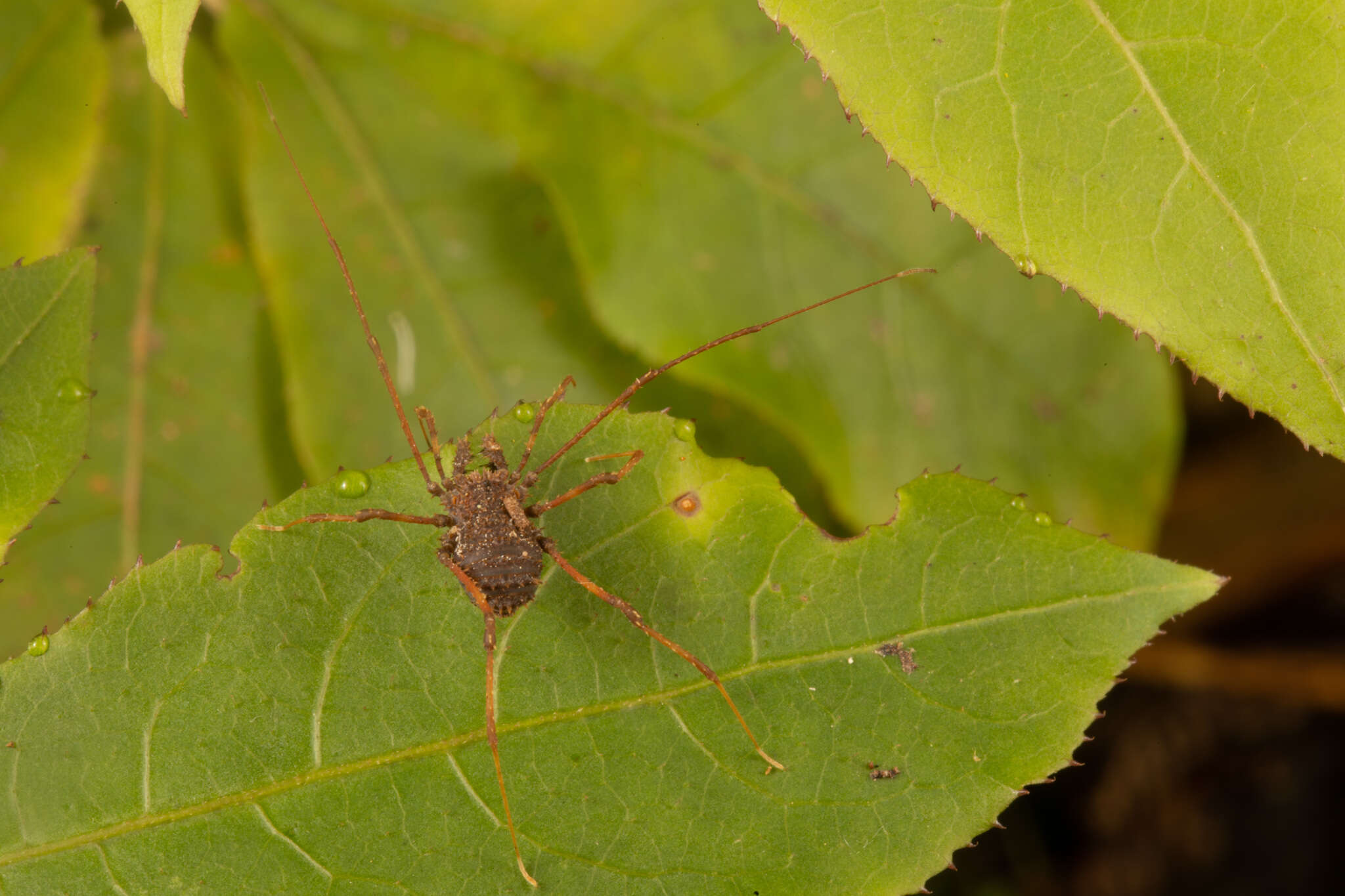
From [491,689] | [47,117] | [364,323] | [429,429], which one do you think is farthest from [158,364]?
[491,689]

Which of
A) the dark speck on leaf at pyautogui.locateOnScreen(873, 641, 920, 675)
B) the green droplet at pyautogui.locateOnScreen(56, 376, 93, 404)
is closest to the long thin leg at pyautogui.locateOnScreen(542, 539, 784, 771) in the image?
the dark speck on leaf at pyautogui.locateOnScreen(873, 641, 920, 675)

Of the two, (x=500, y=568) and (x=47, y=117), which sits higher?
(x=47, y=117)

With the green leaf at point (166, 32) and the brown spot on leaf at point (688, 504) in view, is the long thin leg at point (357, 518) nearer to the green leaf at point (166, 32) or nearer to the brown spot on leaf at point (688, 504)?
the brown spot on leaf at point (688, 504)

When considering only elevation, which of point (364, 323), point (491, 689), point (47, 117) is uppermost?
point (47, 117)

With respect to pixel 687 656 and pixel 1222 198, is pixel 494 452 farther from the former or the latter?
pixel 1222 198

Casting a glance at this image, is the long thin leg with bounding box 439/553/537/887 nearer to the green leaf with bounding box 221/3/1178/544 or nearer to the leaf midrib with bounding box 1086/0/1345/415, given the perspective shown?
the green leaf with bounding box 221/3/1178/544

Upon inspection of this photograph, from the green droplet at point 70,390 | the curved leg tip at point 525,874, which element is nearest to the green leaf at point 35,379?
the green droplet at point 70,390
